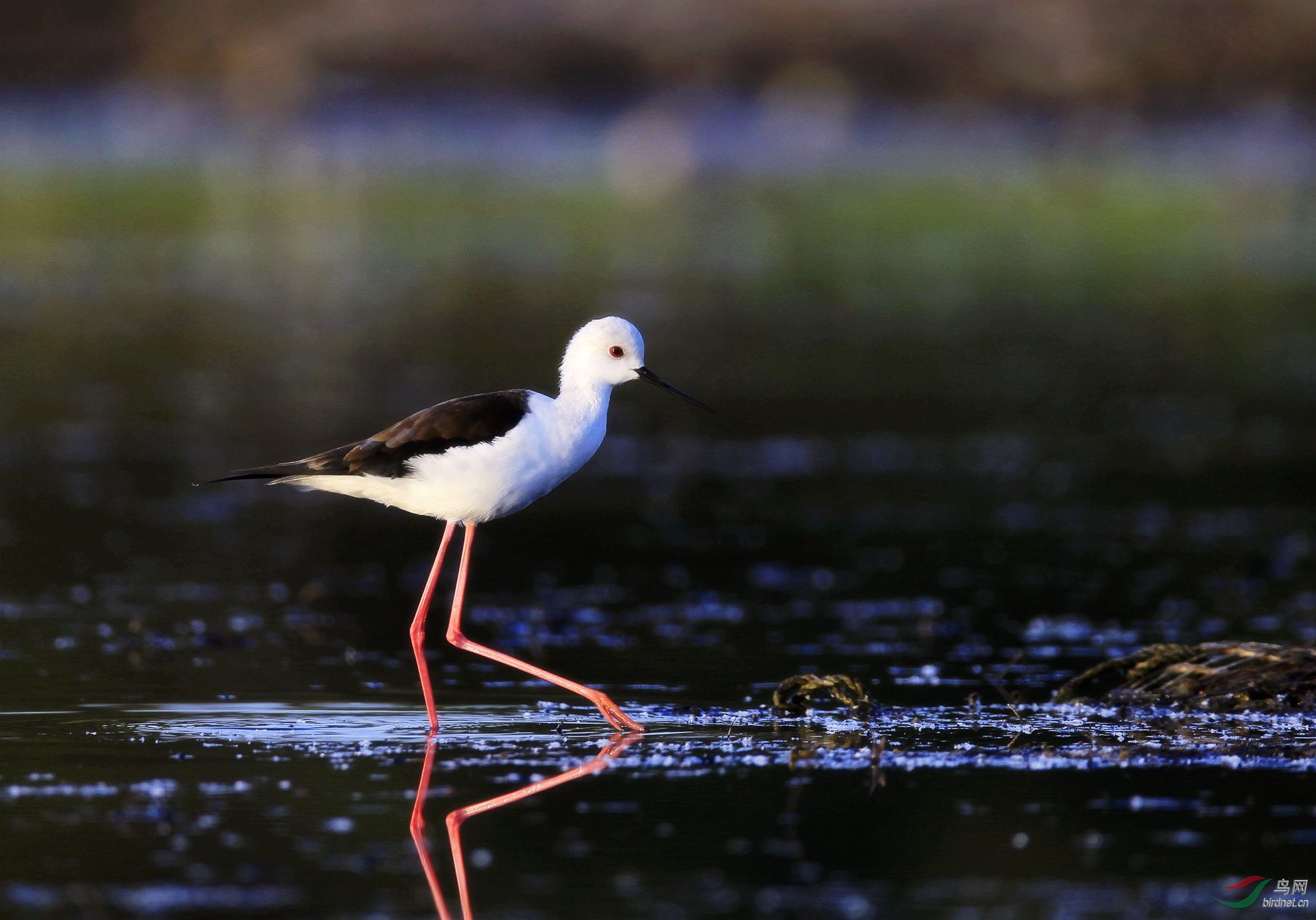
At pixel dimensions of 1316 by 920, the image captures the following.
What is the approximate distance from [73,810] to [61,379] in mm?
12004

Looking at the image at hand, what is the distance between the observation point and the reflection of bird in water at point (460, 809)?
5.21 meters

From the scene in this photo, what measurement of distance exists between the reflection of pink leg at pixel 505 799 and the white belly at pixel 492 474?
3.30ft

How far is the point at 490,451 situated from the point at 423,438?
246 mm

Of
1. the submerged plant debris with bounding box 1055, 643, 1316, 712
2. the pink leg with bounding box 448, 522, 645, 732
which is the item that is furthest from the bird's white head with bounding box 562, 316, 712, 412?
the submerged plant debris with bounding box 1055, 643, 1316, 712

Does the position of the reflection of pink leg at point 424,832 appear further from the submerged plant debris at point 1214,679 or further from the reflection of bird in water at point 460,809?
the submerged plant debris at point 1214,679

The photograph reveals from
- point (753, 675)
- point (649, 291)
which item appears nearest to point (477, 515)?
point (753, 675)

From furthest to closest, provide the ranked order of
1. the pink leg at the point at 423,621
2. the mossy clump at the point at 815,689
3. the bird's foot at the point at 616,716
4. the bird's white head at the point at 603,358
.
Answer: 1. the bird's white head at the point at 603,358
2. the pink leg at the point at 423,621
3. the mossy clump at the point at 815,689
4. the bird's foot at the point at 616,716

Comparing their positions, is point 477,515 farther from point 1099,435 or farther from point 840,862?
point 1099,435

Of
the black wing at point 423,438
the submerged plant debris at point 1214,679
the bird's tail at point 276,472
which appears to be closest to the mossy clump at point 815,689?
the submerged plant debris at point 1214,679

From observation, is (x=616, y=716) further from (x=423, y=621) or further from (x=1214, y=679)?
(x=1214, y=679)

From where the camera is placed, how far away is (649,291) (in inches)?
952

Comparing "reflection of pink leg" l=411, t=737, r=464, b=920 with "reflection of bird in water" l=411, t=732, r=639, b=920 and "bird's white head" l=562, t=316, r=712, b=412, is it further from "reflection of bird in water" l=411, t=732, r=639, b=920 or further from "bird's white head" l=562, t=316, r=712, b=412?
"bird's white head" l=562, t=316, r=712, b=412

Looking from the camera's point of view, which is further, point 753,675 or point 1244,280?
point 1244,280

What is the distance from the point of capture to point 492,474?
7.36 meters
